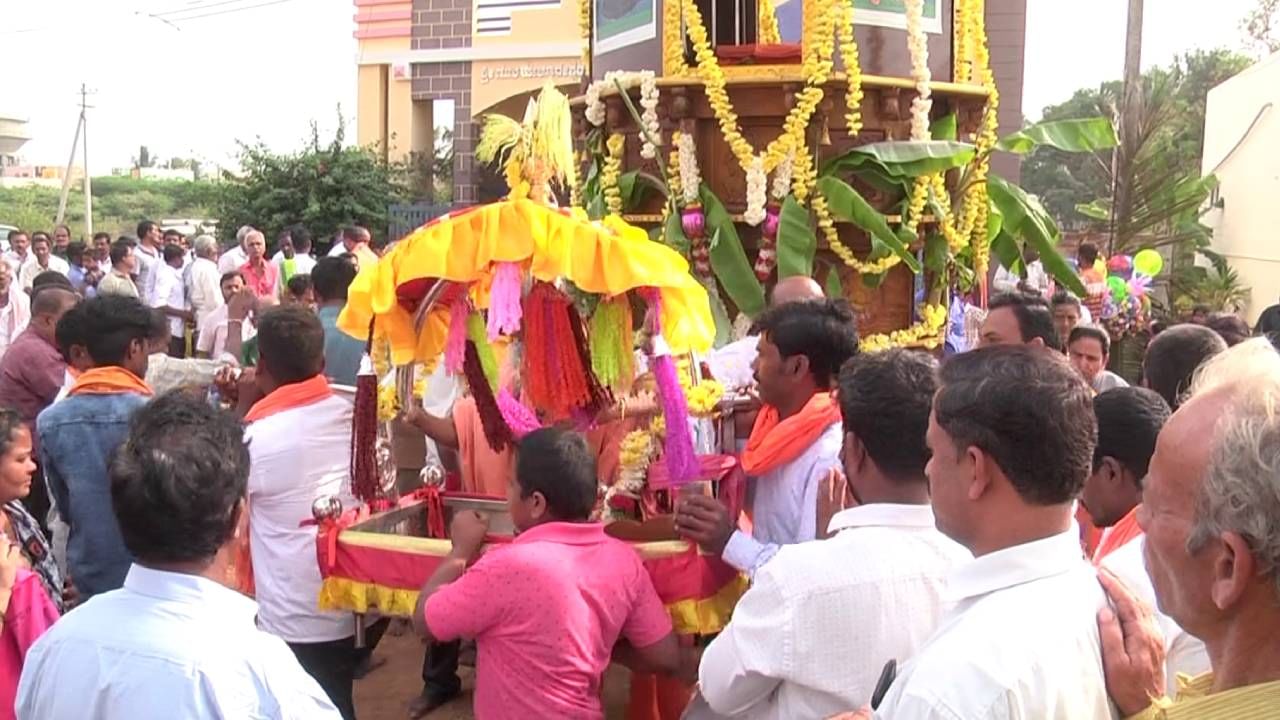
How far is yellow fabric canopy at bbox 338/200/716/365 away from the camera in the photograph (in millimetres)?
3354

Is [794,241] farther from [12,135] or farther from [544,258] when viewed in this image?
[12,135]

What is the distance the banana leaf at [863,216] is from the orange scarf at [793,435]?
8.02 feet

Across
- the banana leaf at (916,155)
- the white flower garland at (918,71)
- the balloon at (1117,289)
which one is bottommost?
the balloon at (1117,289)

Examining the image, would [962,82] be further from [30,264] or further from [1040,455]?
[30,264]

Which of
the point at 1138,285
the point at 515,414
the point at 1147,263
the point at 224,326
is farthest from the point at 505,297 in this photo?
the point at 1147,263

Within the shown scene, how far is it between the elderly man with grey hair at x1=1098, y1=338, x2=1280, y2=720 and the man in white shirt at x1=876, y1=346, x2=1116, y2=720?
196 mm

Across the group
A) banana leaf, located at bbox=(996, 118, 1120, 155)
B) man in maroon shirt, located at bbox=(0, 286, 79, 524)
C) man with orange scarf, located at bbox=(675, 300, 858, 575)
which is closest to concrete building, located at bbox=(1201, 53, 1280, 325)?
banana leaf, located at bbox=(996, 118, 1120, 155)

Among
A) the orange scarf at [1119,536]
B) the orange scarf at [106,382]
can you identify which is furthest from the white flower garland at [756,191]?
the orange scarf at [1119,536]

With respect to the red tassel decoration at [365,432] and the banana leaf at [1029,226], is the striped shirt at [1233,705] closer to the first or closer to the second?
the red tassel decoration at [365,432]

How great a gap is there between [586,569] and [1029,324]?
243 cm

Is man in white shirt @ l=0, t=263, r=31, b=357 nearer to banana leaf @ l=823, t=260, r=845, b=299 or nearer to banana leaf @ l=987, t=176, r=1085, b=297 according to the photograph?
banana leaf @ l=823, t=260, r=845, b=299

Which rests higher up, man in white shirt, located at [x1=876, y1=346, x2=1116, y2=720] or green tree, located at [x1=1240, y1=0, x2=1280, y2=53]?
green tree, located at [x1=1240, y1=0, x2=1280, y2=53]

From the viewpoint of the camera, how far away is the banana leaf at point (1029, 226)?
6.59m

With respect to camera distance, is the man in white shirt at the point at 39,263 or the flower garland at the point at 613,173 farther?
the man in white shirt at the point at 39,263
